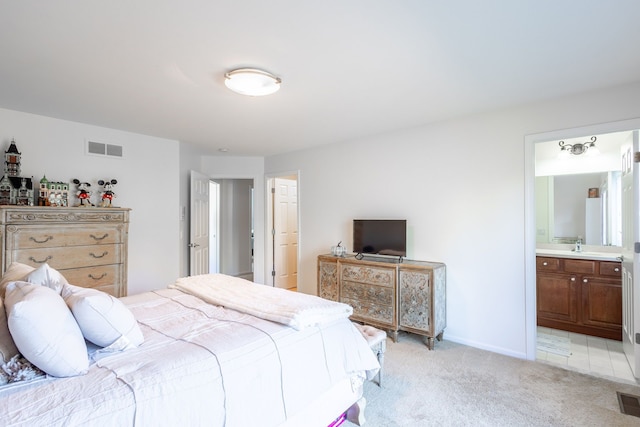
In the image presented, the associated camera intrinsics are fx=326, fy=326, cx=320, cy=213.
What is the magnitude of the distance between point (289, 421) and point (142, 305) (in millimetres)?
1197

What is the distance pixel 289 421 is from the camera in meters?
1.63

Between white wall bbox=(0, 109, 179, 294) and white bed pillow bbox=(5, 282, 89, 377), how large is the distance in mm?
2782

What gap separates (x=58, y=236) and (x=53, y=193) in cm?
47

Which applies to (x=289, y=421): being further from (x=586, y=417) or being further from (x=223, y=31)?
(x=223, y=31)

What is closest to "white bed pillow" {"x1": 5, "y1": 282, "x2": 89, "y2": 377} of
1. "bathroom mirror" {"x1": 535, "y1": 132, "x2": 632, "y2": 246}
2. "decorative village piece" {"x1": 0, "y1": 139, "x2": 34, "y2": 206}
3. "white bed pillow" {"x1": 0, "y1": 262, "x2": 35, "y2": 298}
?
"white bed pillow" {"x1": 0, "y1": 262, "x2": 35, "y2": 298}

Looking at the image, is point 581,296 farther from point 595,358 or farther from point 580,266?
point 595,358

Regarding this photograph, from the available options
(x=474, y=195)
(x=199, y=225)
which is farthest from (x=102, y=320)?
(x=199, y=225)

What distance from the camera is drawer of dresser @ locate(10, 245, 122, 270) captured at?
9.34 feet

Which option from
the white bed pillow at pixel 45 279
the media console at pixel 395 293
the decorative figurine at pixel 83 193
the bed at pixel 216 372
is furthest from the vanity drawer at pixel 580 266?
the decorative figurine at pixel 83 193

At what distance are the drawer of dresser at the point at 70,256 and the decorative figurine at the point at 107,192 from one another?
1.71ft

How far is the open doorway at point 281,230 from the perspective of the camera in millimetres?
5395

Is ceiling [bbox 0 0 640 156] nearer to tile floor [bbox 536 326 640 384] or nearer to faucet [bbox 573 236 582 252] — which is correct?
faucet [bbox 573 236 582 252]

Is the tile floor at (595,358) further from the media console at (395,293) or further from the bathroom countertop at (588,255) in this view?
the media console at (395,293)

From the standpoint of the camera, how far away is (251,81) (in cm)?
231
